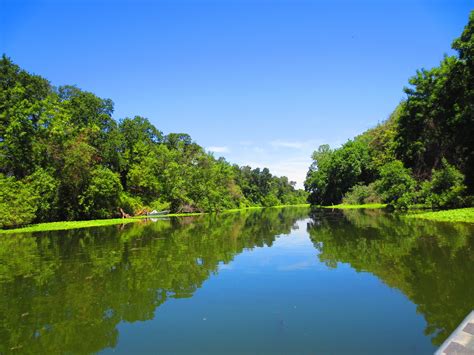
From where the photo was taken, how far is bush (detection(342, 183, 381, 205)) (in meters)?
62.5

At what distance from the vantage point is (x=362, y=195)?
2566 inches

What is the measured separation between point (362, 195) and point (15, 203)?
181ft

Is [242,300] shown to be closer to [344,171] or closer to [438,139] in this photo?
[438,139]

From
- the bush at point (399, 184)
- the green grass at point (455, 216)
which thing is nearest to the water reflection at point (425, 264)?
the green grass at point (455, 216)

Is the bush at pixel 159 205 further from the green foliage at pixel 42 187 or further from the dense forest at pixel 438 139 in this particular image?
the dense forest at pixel 438 139

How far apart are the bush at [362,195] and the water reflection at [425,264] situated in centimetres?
4595

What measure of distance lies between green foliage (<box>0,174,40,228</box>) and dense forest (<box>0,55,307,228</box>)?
0.24 ft

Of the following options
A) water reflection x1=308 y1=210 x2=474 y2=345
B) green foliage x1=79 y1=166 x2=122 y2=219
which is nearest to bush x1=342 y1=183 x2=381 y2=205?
green foliage x1=79 y1=166 x2=122 y2=219

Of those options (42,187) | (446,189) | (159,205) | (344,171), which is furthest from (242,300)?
(344,171)

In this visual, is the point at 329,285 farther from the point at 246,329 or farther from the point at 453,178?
the point at 453,178

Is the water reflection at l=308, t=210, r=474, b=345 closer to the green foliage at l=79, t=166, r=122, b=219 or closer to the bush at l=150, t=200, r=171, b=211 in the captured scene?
the green foliage at l=79, t=166, r=122, b=219

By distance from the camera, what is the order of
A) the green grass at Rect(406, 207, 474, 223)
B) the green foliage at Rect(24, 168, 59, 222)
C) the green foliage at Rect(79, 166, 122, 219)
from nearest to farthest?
the green grass at Rect(406, 207, 474, 223), the green foliage at Rect(24, 168, 59, 222), the green foliage at Rect(79, 166, 122, 219)

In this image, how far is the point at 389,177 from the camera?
37.7 meters

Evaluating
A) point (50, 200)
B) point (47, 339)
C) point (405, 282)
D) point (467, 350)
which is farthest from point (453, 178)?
point (50, 200)
